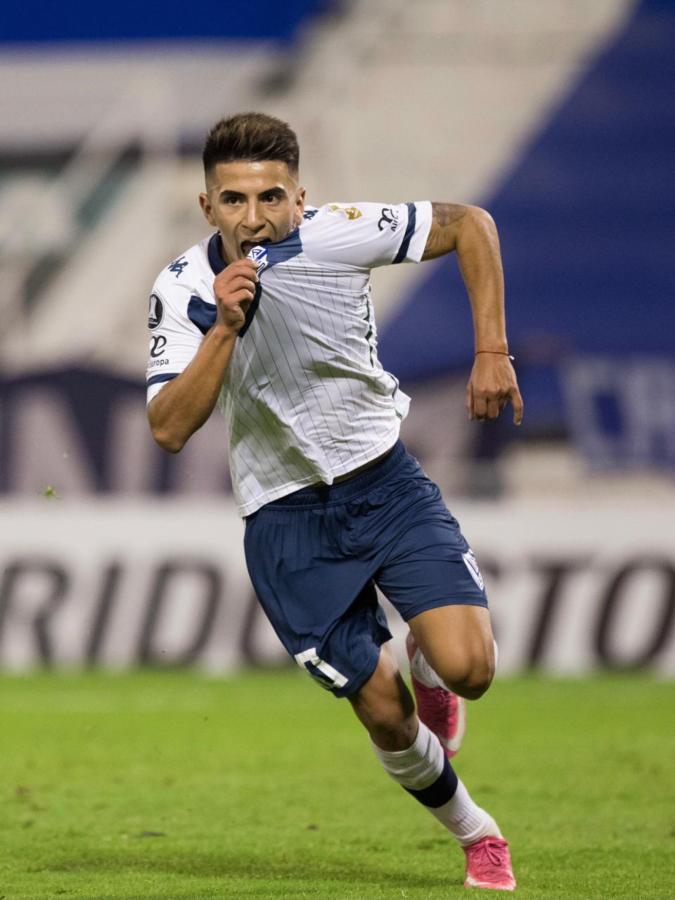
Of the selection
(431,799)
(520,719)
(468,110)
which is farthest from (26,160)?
(431,799)

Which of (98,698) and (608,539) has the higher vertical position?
(608,539)

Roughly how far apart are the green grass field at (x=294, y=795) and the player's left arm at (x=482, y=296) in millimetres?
1459

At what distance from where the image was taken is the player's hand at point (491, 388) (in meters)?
4.77

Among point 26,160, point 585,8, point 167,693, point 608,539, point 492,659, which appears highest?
point 585,8

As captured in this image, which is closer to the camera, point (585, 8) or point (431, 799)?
point (431, 799)

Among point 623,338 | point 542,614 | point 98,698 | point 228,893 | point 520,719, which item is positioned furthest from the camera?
point 623,338

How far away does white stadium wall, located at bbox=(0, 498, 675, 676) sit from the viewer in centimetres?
1241

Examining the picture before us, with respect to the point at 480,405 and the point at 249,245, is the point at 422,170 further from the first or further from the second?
the point at 480,405

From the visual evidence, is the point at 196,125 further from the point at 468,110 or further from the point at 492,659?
the point at 492,659

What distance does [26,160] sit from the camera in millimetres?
19234

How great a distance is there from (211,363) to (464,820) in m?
1.68

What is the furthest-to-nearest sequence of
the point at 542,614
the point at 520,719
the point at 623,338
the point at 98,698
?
the point at 623,338 < the point at 542,614 < the point at 98,698 < the point at 520,719

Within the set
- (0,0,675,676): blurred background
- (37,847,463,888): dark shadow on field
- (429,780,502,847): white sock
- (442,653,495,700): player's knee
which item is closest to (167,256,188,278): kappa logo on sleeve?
(442,653,495,700): player's knee

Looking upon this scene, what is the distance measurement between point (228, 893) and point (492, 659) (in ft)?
3.42
